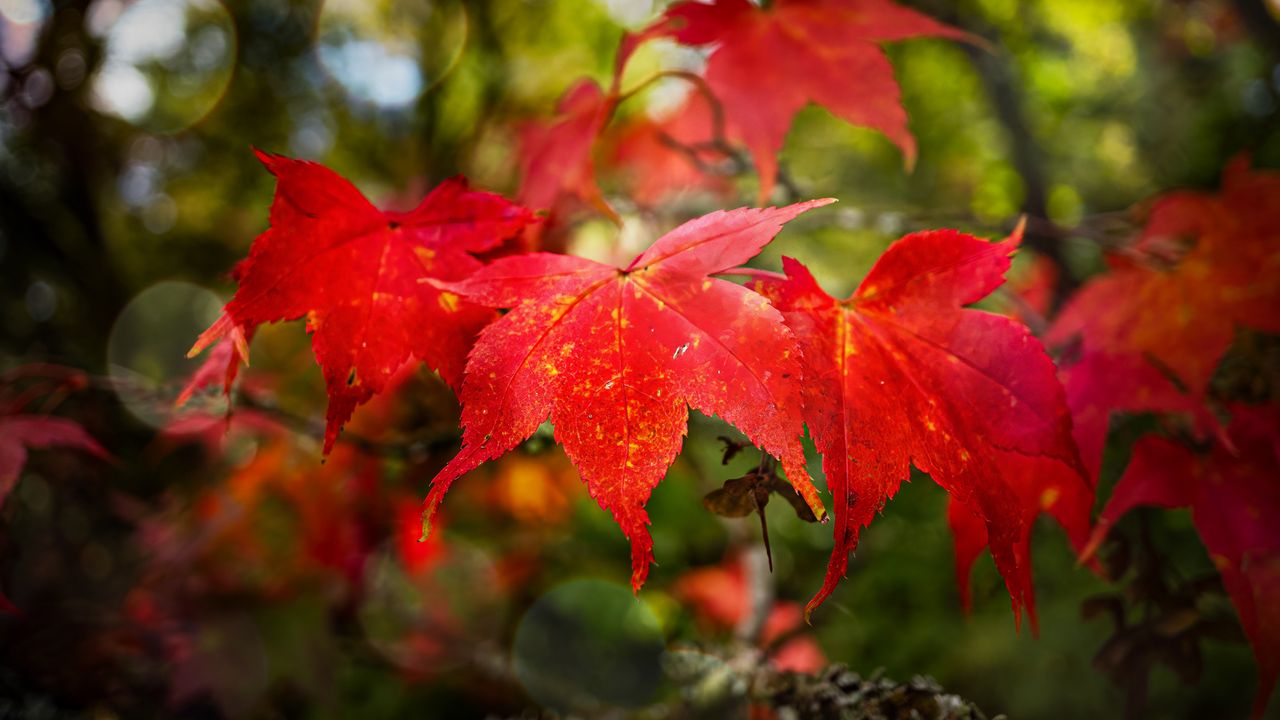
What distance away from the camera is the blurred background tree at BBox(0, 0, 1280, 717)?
1375mm

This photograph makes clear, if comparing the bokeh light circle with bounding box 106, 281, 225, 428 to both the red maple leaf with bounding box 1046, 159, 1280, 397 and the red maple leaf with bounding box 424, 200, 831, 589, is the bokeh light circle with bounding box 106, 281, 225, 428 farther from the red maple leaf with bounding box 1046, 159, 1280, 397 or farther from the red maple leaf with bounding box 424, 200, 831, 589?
the red maple leaf with bounding box 1046, 159, 1280, 397

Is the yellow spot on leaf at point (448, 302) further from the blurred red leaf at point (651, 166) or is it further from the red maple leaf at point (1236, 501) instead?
the blurred red leaf at point (651, 166)

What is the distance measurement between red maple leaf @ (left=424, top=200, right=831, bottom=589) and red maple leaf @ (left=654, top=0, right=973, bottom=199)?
1.34 feet

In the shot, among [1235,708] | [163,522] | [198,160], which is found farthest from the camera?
[198,160]

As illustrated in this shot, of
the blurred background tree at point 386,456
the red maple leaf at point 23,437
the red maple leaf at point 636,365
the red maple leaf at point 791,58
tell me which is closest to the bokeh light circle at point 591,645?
the blurred background tree at point 386,456

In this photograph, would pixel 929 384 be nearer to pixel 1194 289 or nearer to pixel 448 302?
pixel 448 302

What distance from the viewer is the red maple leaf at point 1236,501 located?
2.29ft

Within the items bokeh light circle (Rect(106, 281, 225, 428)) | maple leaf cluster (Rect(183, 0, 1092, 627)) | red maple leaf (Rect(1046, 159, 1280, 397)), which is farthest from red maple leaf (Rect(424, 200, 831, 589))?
bokeh light circle (Rect(106, 281, 225, 428))

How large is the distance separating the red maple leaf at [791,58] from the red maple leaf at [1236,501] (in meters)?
0.46

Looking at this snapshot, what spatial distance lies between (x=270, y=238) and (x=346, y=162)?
3.78m

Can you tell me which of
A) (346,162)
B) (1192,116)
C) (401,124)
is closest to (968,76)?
(1192,116)

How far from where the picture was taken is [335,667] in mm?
1416

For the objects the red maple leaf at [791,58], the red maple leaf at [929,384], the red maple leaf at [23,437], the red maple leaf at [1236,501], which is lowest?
the red maple leaf at [23,437]

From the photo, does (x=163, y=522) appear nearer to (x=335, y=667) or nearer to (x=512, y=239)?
(x=335, y=667)
